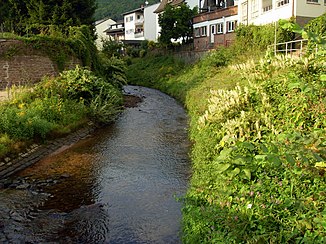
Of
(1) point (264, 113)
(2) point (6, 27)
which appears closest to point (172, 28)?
(2) point (6, 27)

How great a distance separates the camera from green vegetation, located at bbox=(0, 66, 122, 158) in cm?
1352

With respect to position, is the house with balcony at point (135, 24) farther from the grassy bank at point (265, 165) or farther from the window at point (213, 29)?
the grassy bank at point (265, 165)

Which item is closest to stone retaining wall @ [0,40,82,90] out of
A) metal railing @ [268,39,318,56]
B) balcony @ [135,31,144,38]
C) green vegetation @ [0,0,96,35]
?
green vegetation @ [0,0,96,35]

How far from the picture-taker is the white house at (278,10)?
23609 mm

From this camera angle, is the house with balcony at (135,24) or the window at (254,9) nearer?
the window at (254,9)

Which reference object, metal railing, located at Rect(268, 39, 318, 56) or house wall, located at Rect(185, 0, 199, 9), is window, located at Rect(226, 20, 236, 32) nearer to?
metal railing, located at Rect(268, 39, 318, 56)

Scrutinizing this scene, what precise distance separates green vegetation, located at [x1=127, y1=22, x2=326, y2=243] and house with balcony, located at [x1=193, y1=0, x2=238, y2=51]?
67.2 feet

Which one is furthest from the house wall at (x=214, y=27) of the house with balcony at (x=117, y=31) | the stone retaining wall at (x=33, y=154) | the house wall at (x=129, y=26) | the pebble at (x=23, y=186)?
the house with balcony at (x=117, y=31)

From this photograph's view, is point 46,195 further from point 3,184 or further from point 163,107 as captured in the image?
point 163,107

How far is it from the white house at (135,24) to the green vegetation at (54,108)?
5203cm

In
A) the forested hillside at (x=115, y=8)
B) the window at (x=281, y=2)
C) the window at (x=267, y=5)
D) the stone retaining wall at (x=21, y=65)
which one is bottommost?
the stone retaining wall at (x=21, y=65)

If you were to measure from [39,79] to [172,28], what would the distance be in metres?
23.9

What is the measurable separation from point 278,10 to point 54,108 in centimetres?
1752

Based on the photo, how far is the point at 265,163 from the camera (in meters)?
7.12
